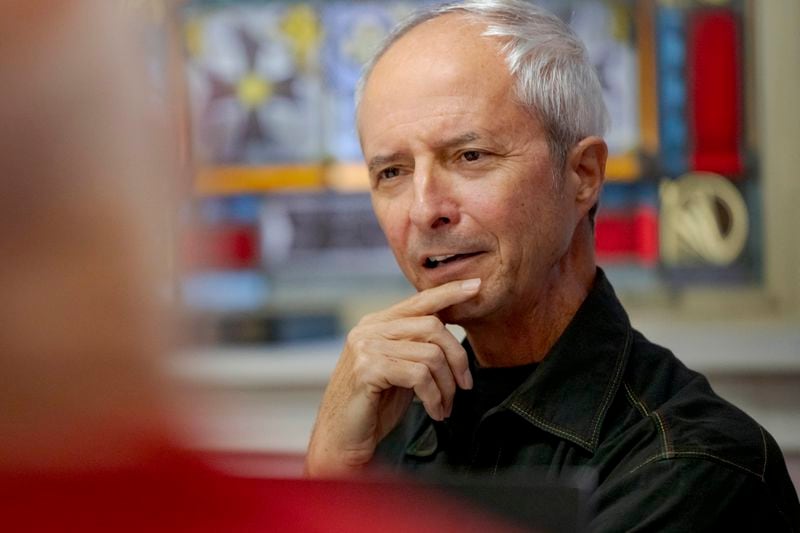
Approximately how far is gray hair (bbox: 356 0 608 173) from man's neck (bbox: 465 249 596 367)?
7.0 inches

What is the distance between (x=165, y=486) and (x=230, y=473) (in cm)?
4

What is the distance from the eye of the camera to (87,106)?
1.32ft

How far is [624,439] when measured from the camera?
1480 mm

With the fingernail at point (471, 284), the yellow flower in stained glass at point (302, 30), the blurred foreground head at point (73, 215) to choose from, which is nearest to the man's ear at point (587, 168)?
the fingernail at point (471, 284)

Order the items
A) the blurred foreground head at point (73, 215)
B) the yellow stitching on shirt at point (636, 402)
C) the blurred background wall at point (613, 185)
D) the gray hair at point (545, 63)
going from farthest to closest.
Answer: the blurred background wall at point (613, 185) → the gray hair at point (545, 63) → the yellow stitching on shirt at point (636, 402) → the blurred foreground head at point (73, 215)

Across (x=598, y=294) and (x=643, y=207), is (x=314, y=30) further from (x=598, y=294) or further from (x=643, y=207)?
(x=598, y=294)

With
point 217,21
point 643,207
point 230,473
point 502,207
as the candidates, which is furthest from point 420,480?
point 217,21

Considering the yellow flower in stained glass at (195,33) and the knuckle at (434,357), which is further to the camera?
the yellow flower in stained glass at (195,33)

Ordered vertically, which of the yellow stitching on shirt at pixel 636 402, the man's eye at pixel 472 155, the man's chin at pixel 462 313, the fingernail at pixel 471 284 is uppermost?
the man's eye at pixel 472 155

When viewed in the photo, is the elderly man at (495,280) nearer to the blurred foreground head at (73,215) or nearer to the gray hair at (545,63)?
the gray hair at (545,63)

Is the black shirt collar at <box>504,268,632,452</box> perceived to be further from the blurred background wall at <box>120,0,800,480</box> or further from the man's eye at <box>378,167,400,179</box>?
the blurred background wall at <box>120,0,800,480</box>

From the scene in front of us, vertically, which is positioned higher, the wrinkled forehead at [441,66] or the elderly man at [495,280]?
the wrinkled forehead at [441,66]

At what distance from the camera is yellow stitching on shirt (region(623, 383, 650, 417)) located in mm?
1520

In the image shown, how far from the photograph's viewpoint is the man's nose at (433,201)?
1601 millimetres
